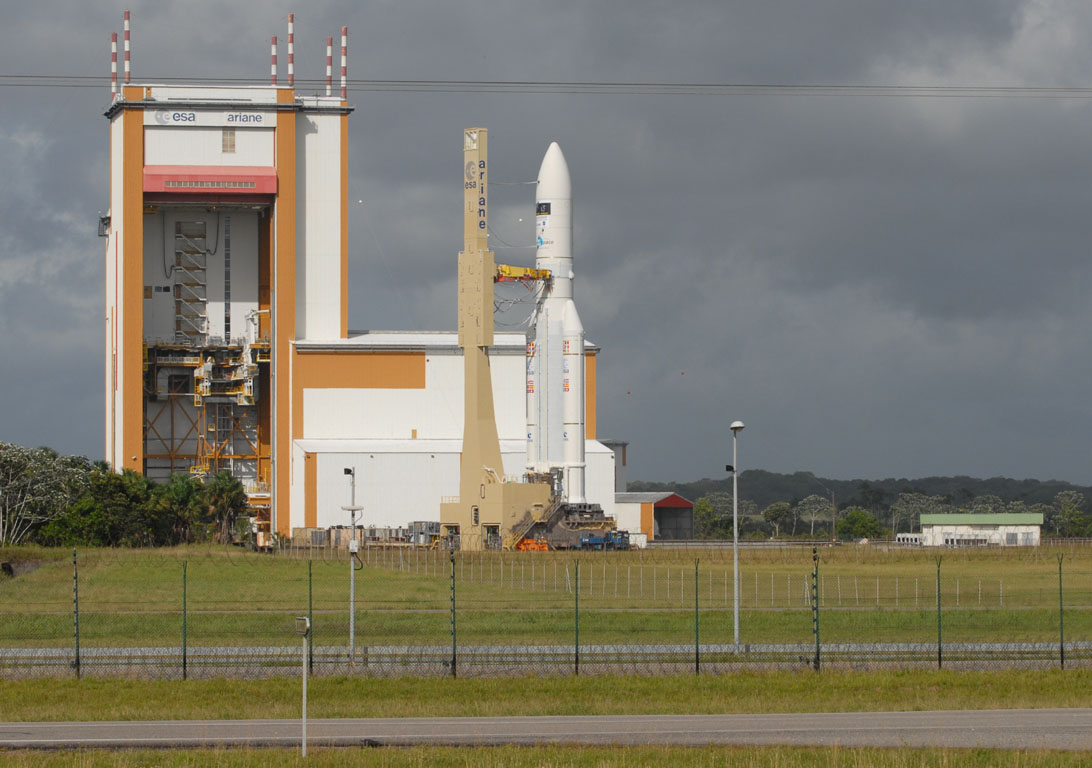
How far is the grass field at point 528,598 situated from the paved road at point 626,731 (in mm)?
10428

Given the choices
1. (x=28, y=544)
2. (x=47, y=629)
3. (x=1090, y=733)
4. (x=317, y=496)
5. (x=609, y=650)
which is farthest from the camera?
(x=317, y=496)

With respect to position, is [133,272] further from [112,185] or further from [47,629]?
[47,629]

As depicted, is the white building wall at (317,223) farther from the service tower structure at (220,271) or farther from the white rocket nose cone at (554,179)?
the white rocket nose cone at (554,179)

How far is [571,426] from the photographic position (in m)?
92.6

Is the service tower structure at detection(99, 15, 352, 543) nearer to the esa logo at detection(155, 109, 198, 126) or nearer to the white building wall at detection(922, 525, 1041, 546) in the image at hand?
the esa logo at detection(155, 109, 198, 126)

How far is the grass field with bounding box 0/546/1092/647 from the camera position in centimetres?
4475

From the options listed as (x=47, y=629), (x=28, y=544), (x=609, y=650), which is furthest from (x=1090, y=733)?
(x=28, y=544)

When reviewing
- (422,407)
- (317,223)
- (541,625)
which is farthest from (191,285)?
(541,625)

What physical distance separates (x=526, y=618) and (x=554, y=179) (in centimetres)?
4816

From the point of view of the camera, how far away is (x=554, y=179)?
92.8 meters

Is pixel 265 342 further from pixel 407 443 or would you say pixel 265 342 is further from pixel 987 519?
pixel 987 519

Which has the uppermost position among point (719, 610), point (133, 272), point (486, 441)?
point (133, 272)

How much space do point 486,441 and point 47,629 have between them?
4632cm

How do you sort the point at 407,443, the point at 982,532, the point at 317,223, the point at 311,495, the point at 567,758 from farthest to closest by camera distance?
the point at 982,532
the point at 317,223
the point at 407,443
the point at 311,495
the point at 567,758
